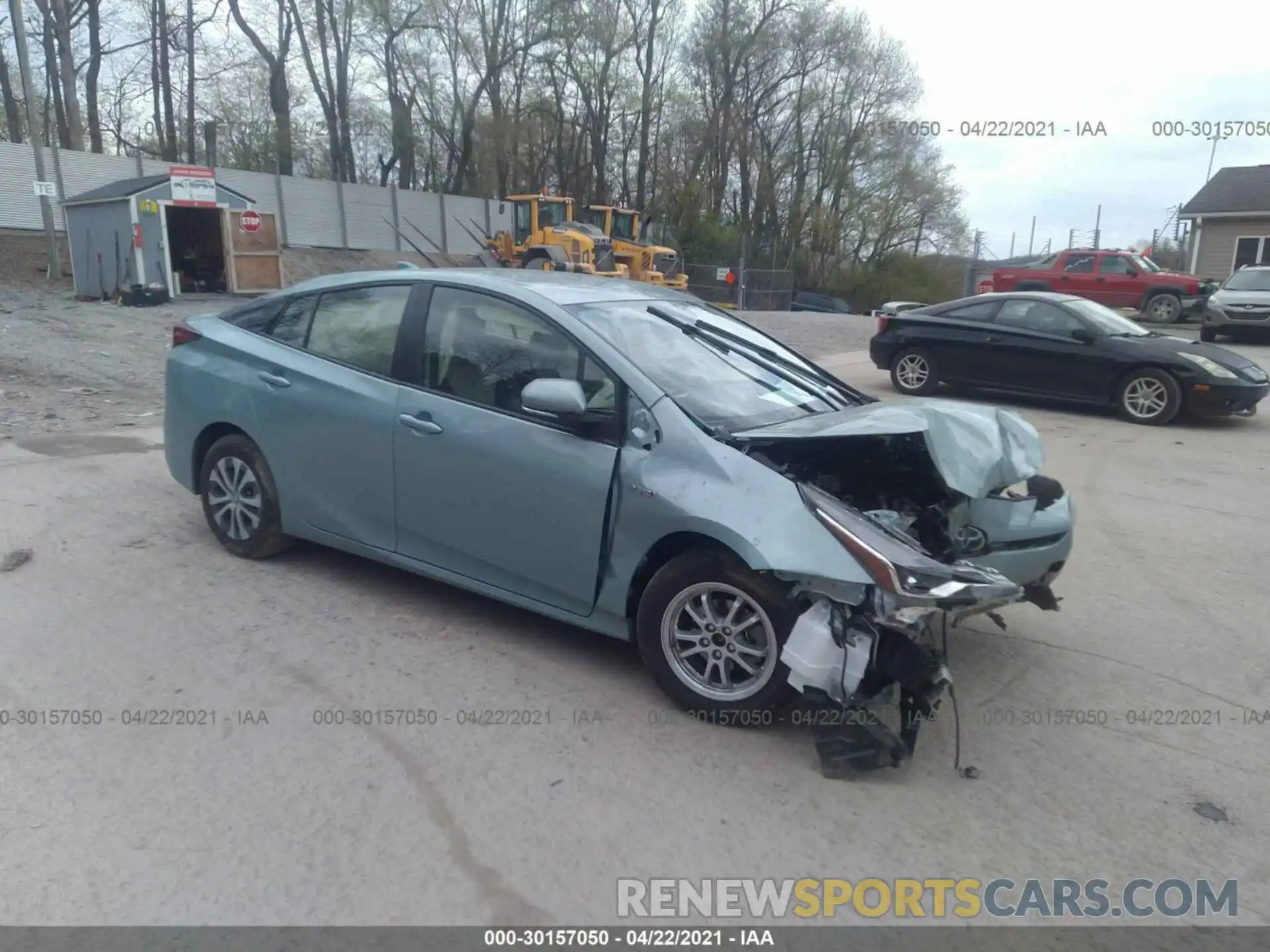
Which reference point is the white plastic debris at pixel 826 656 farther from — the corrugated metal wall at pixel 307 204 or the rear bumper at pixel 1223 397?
the corrugated metal wall at pixel 307 204

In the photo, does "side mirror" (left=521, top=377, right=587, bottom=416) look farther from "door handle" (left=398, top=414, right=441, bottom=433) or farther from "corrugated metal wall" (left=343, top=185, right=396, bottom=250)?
"corrugated metal wall" (left=343, top=185, right=396, bottom=250)

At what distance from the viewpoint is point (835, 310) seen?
39.0 meters

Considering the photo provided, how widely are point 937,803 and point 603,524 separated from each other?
Result: 1593 mm

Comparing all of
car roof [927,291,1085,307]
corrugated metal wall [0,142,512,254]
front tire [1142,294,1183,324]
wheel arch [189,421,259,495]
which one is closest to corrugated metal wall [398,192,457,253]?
corrugated metal wall [0,142,512,254]

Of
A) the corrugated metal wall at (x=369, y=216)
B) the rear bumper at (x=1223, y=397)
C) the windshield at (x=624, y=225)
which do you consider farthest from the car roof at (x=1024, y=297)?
the corrugated metal wall at (x=369, y=216)

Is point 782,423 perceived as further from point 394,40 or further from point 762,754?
point 394,40

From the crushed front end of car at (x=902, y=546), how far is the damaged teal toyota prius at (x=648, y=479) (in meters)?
0.01

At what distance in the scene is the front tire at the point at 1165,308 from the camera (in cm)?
2330

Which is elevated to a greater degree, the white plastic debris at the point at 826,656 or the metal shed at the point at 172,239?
the metal shed at the point at 172,239

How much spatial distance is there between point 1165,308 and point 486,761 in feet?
79.7

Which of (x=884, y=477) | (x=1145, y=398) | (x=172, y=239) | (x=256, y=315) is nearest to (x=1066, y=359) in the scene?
(x=1145, y=398)

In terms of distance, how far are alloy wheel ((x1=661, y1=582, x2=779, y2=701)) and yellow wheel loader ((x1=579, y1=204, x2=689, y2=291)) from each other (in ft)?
85.6

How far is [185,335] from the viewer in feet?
18.7
